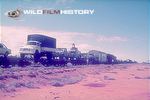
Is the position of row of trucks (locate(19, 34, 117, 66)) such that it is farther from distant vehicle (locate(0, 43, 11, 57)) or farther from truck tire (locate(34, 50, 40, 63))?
distant vehicle (locate(0, 43, 11, 57))

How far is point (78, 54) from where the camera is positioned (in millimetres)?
35125

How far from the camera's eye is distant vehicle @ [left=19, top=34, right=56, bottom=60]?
2488 centimetres

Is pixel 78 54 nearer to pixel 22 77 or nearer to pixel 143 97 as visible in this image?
pixel 22 77

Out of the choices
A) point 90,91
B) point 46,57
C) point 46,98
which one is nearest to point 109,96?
point 90,91

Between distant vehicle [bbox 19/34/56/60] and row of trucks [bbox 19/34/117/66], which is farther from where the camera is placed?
row of trucks [bbox 19/34/117/66]

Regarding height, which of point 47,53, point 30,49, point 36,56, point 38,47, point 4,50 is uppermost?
point 38,47

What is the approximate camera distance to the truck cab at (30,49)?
81.2ft

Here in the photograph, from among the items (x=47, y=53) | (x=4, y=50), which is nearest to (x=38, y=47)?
(x=47, y=53)

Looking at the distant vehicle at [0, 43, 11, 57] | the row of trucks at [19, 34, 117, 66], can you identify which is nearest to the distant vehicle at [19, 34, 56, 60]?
the row of trucks at [19, 34, 117, 66]

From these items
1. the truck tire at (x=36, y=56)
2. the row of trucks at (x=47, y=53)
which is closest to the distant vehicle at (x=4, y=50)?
the row of trucks at (x=47, y=53)

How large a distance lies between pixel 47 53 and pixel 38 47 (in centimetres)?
237

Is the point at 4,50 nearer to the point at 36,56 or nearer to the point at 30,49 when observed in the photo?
the point at 30,49

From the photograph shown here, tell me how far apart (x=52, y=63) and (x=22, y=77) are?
13.4 meters

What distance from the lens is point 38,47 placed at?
25531 mm
